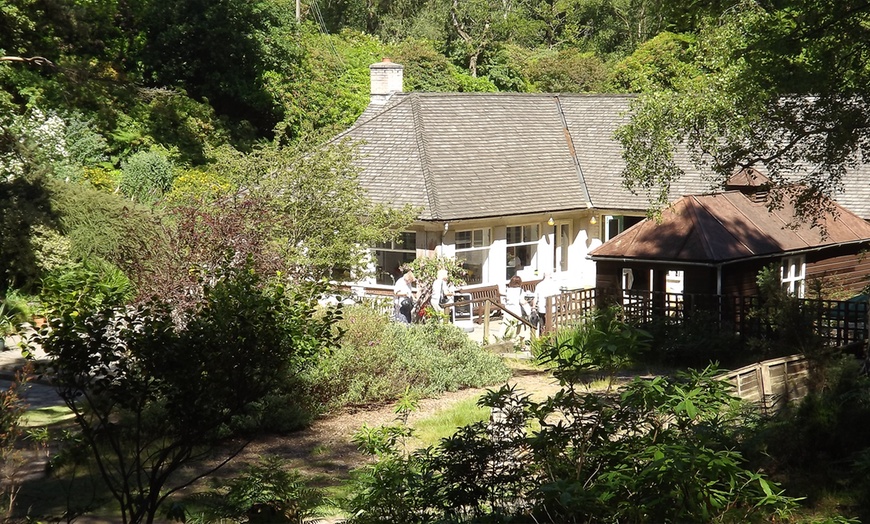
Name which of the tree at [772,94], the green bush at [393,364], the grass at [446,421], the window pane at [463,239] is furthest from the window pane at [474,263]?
the grass at [446,421]

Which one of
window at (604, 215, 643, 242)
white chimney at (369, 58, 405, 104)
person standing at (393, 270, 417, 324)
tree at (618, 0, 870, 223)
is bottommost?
person standing at (393, 270, 417, 324)

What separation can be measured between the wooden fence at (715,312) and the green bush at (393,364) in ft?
11.8

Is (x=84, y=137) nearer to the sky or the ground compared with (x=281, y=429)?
nearer to the sky

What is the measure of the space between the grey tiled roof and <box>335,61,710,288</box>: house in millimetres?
41

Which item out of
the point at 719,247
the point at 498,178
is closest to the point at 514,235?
the point at 498,178

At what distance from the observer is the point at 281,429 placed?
47.0 ft

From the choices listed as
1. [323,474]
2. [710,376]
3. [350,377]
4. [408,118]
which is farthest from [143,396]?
[408,118]

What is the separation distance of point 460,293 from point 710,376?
18.6m

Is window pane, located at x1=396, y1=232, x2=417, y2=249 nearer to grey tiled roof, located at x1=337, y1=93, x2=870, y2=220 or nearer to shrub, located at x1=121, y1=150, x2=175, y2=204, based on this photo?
grey tiled roof, located at x1=337, y1=93, x2=870, y2=220


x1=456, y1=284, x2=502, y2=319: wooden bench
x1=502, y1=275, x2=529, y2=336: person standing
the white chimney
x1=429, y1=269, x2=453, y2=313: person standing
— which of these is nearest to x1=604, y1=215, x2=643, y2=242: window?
x1=456, y1=284, x2=502, y2=319: wooden bench

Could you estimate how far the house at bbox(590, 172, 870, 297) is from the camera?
21688 mm

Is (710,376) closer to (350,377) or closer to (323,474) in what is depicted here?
(323,474)

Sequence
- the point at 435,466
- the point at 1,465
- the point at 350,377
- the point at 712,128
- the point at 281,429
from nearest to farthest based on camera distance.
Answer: the point at 435,466
the point at 1,465
the point at 281,429
the point at 350,377
the point at 712,128

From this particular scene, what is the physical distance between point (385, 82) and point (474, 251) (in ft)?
25.1
